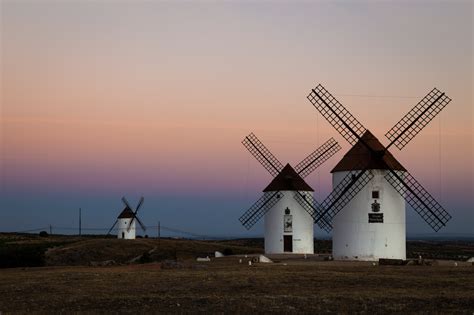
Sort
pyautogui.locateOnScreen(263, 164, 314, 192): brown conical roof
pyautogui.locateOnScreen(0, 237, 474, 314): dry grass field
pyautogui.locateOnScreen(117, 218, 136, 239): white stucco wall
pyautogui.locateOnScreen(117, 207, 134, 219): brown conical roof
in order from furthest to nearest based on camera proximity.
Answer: pyautogui.locateOnScreen(117, 207, 134, 219): brown conical roof → pyautogui.locateOnScreen(117, 218, 136, 239): white stucco wall → pyautogui.locateOnScreen(263, 164, 314, 192): brown conical roof → pyautogui.locateOnScreen(0, 237, 474, 314): dry grass field

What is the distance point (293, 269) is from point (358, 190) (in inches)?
385

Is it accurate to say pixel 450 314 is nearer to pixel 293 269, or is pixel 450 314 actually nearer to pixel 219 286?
pixel 219 286

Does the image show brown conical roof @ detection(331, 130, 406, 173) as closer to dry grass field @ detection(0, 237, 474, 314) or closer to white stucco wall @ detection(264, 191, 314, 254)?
dry grass field @ detection(0, 237, 474, 314)

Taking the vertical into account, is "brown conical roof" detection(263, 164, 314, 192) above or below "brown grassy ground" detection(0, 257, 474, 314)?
above

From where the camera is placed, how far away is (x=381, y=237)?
40.8 metres

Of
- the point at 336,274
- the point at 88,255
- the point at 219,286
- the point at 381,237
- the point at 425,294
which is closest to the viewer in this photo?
the point at 425,294

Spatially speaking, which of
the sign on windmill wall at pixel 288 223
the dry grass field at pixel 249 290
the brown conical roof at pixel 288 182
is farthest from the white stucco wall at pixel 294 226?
the dry grass field at pixel 249 290

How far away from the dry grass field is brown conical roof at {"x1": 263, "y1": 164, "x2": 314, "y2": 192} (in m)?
16.5

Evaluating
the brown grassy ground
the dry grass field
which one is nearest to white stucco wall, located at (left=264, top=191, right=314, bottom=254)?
the dry grass field

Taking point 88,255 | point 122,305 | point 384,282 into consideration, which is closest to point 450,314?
point 384,282

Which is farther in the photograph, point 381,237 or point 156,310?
point 381,237

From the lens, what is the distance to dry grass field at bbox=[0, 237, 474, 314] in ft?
65.7

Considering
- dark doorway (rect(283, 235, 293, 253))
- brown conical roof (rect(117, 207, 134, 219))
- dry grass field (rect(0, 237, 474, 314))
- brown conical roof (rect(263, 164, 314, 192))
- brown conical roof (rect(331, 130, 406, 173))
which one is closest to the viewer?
dry grass field (rect(0, 237, 474, 314))

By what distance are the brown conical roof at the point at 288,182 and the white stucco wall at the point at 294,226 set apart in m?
0.46
